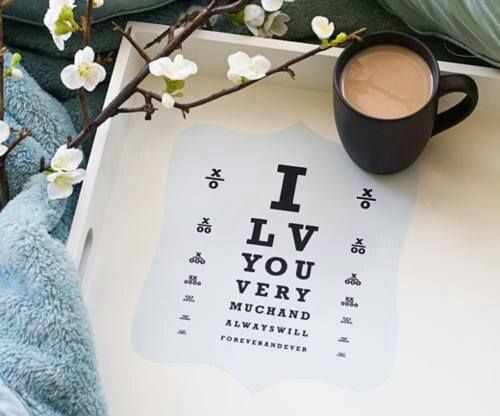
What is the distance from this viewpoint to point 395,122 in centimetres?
67

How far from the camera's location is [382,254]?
0.72 meters

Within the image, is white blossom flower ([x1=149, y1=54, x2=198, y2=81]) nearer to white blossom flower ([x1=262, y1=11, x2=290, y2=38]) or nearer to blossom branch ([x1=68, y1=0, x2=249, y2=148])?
blossom branch ([x1=68, y1=0, x2=249, y2=148])

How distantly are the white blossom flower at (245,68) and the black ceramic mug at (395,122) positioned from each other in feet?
0.22

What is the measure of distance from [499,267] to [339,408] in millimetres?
178

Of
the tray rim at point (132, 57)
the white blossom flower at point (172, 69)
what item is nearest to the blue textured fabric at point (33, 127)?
the tray rim at point (132, 57)

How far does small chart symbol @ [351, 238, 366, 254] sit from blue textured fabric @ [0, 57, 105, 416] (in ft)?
0.74

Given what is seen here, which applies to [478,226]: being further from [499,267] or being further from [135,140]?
[135,140]

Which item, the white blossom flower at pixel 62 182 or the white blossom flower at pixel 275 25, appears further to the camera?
the white blossom flower at pixel 275 25

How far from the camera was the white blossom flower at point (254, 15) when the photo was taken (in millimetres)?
731

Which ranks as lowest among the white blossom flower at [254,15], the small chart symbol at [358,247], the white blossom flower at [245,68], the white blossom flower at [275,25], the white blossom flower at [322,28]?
the small chart symbol at [358,247]

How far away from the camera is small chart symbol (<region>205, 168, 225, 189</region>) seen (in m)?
0.75

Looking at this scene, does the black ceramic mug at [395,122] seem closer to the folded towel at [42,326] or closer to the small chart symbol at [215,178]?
the small chart symbol at [215,178]

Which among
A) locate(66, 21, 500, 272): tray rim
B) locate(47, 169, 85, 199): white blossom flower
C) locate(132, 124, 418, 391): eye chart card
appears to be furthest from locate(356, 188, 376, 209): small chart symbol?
locate(47, 169, 85, 199): white blossom flower

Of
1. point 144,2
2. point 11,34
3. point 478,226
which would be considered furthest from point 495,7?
point 11,34
